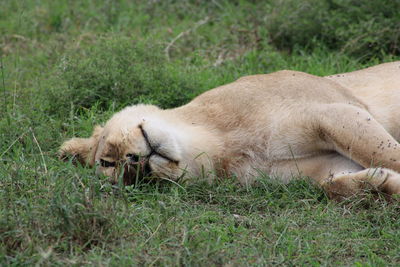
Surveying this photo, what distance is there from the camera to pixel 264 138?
5.09 m

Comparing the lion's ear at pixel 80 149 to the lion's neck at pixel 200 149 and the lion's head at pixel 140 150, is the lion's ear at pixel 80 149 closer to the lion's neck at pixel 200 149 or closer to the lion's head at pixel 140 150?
the lion's head at pixel 140 150

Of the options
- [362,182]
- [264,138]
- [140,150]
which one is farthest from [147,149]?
[362,182]

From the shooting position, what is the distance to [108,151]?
4949 millimetres

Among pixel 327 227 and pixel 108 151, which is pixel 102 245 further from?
pixel 327 227

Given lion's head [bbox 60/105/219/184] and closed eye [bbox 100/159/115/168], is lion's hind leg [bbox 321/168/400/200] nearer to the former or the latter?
lion's head [bbox 60/105/219/184]

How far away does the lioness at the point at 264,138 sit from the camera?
4781 mm

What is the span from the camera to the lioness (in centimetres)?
478

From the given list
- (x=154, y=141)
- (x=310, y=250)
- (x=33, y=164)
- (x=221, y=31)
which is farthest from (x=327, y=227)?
(x=221, y=31)

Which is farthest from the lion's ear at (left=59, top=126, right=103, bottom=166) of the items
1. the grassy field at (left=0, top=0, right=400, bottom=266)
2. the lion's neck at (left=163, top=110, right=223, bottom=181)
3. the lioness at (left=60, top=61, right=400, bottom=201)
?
the lion's neck at (left=163, top=110, right=223, bottom=181)

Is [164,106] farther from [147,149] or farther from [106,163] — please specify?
[147,149]

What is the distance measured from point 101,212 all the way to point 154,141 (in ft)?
2.98

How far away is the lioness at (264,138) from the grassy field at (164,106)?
0.46 ft

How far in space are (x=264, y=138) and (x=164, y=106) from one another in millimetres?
2118

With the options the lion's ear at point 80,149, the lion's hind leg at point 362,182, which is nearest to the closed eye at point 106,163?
the lion's ear at point 80,149
